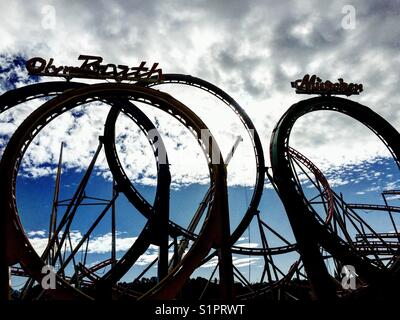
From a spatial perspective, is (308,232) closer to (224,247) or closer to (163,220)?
(224,247)

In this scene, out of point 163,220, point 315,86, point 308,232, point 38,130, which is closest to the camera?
point 38,130

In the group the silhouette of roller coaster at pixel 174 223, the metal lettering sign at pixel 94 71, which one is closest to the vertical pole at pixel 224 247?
the silhouette of roller coaster at pixel 174 223

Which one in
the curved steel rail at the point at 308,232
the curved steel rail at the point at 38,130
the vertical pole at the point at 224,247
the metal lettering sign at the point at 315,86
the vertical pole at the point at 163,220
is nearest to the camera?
the curved steel rail at the point at 38,130

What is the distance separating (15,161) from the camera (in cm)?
1130

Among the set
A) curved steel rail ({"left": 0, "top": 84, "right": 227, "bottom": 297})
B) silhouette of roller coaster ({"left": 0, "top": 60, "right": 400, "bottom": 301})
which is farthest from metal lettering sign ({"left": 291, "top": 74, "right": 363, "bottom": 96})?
curved steel rail ({"left": 0, "top": 84, "right": 227, "bottom": 297})

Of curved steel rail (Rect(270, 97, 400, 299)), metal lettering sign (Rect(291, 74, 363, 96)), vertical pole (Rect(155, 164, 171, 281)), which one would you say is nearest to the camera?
curved steel rail (Rect(270, 97, 400, 299))

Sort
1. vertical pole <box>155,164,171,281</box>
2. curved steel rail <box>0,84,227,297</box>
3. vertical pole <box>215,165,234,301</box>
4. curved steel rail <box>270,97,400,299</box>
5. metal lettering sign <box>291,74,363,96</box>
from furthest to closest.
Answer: metal lettering sign <box>291,74,363,96</box>, vertical pole <box>155,164,171,281</box>, curved steel rail <box>270,97,400,299</box>, vertical pole <box>215,165,234,301</box>, curved steel rail <box>0,84,227,297</box>

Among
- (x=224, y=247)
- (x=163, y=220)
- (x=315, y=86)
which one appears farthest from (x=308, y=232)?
(x=315, y=86)

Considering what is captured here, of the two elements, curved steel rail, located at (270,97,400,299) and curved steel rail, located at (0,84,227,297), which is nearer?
curved steel rail, located at (0,84,227,297)

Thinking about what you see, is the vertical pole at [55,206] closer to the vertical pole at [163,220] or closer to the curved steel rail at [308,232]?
the vertical pole at [163,220]

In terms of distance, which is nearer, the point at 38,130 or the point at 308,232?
the point at 38,130

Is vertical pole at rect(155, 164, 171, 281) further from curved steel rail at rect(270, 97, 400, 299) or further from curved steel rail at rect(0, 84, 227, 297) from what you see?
curved steel rail at rect(270, 97, 400, 299)

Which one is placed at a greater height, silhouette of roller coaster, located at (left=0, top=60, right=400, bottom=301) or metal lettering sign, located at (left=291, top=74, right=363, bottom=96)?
metal lettering sign, located at (left=291, top=74, right=363, bottom=96)

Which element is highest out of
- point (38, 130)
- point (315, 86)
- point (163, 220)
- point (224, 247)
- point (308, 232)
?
point (315, 86)
